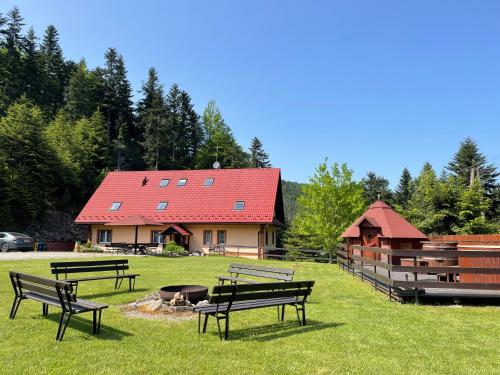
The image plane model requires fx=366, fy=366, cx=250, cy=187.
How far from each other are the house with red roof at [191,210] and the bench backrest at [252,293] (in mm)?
20468

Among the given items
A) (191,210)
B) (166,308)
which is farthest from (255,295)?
(191,210)

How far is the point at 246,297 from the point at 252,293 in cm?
18

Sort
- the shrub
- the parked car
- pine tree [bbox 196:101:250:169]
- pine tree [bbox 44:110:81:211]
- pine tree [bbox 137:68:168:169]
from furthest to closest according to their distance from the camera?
pine tree [bbox 196:101:250:169] < pine tree [bbox 137:68:168:169] < pine tree [bbox 44:110:81:211] < the shrub < the parked car

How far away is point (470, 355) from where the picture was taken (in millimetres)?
5332

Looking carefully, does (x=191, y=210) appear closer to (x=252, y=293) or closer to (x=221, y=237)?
(x=221, y=237)

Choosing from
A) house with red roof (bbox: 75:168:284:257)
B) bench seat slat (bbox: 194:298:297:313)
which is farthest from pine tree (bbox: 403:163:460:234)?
bench seat slat (bbox: 194:298:297:313)

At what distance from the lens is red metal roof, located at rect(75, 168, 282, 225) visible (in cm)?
2903

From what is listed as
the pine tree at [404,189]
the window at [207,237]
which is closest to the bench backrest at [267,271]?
the window at [207,237]

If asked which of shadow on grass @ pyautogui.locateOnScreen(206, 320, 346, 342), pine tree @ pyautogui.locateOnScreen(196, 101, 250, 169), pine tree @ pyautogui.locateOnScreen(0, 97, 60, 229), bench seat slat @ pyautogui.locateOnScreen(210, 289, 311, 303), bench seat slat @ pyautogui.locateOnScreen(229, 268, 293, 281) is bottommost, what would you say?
shadow on grass @ pyautogui.locateOnScreen(206, 320, 346, 342)

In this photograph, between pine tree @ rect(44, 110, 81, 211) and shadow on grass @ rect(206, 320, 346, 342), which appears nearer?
shadow on grass @ rect(206, 320, 346, 342)

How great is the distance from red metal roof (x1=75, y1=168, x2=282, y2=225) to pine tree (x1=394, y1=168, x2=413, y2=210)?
33.9m

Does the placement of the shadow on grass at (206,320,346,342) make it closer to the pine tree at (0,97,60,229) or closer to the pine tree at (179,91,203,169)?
the pine tree at (0,97,60,229)

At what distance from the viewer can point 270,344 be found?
18.7 feet

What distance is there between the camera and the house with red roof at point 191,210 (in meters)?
28.4
